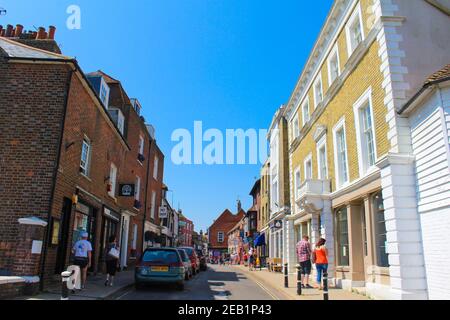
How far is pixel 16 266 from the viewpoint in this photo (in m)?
9.92

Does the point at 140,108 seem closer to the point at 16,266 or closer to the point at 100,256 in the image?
the point at 100,256

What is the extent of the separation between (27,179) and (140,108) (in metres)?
17.0

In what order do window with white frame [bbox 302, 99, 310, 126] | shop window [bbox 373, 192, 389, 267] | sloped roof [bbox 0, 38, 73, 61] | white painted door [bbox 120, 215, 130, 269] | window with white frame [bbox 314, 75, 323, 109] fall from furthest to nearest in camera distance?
white painted door [bbox 120, 215, 130, 269] < window with white frame [bbox 302, 99, 310, 126] < window with white frame [bbox 314, 75, 323, 109] < sloped roof [bbox 0, 38, 73, 61] < shop window [bbox 373, 192, 389, 267]

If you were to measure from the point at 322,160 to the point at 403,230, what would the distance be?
818cm

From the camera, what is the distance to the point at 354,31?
1373 cm

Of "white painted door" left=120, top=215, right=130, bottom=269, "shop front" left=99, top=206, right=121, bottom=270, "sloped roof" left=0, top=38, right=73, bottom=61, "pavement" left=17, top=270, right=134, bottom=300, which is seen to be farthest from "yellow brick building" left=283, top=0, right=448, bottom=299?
"white painted door" left=120, top=215, right=130, bottom=269

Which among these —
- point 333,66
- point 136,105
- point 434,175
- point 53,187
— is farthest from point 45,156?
point 136,105

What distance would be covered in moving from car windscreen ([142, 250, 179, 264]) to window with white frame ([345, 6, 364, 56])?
965 cm

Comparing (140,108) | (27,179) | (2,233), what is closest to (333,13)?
(27,179)

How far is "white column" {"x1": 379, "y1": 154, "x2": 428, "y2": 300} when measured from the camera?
919 cm

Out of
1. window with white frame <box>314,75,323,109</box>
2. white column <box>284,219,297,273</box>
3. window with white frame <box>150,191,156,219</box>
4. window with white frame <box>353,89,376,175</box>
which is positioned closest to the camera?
window with white frame <box>353,89,376,175</box>

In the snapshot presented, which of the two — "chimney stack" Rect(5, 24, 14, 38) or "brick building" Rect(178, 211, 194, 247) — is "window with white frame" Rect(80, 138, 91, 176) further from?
"brick building" Rect(178, 211, 194, 247)

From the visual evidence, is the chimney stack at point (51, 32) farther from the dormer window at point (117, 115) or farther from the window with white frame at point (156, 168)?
the window with white frame at point (156, 168)

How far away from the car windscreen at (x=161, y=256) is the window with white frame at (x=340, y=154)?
6959 mm
